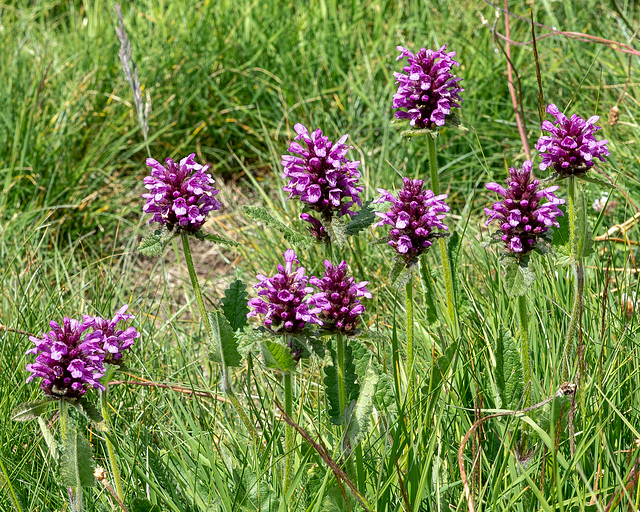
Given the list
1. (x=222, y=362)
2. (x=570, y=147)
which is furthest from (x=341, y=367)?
(x=570, y=147)

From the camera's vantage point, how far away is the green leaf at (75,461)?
165cm

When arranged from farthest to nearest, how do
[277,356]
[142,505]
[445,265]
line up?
[445,265] < [142,505] < [277,356]

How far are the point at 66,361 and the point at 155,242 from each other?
0.39 meters

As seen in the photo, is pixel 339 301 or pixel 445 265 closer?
pixel 339 301

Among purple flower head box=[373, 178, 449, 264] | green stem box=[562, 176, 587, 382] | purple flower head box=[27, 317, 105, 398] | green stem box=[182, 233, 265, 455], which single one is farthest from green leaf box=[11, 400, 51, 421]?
green stem box=[562, 176, 587, 382]

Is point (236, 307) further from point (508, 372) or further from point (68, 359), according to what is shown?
point (508, 372)

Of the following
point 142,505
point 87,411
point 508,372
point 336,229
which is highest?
point 336,229

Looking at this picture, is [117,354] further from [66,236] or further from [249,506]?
[66,236]

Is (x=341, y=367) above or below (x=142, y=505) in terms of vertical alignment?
above

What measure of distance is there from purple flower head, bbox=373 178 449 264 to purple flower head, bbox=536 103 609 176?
0.30 metres

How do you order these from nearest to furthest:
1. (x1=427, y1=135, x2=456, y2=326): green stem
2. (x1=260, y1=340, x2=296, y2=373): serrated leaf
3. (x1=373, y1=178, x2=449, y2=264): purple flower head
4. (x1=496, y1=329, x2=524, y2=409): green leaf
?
(x1=260, y1=340, x2=296, y2=373): serrated leaf → (x1=373, y1=178, x2=449, y2=264): purple flower head → (x1=496, y1=329, x2=524, y2=409): green leaf → (x1=427, y1=135, x2=456, y2=326): green stem

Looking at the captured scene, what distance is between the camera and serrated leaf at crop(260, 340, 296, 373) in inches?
63.2

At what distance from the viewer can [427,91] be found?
2.16 metres

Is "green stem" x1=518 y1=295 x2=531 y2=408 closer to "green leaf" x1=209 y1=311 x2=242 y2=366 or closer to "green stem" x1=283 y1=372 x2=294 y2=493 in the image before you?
"green stem" x1=283 y1=372 x2=294 y2=493
